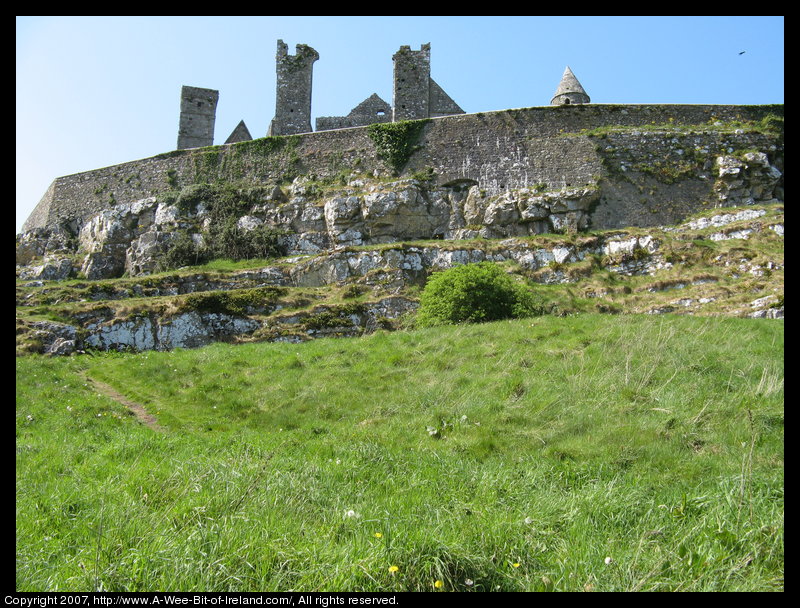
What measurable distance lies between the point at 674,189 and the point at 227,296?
62.8 ft

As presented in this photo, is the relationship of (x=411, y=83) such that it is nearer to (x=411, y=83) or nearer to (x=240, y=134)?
(x=411, y=83)

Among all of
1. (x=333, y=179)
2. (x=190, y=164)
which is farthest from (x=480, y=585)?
(x=190, y=164)

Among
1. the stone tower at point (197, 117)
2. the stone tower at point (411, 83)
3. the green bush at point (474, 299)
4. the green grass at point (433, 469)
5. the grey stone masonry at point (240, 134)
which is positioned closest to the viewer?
the green grass at point (433, 469)

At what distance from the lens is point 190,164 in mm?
30422

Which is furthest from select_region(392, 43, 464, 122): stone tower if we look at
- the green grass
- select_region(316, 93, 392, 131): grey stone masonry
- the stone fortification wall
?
the green grass

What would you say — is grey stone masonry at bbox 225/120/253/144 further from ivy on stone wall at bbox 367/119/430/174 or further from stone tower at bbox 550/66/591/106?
stone tower at bbox 550/66/591/106

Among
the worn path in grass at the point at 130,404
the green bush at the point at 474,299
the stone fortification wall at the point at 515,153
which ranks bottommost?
the worn path in grass at the point at 130,404

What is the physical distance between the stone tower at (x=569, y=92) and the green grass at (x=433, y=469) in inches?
956

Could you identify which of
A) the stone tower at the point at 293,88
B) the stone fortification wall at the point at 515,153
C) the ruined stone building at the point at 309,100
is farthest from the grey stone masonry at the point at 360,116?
the stone fortification wall at the point at 515,153

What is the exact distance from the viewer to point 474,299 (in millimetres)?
16922

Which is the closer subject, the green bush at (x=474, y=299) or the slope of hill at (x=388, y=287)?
the green bush at (x=474, y=299)

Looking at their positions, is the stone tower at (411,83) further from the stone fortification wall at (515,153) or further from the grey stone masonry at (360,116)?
the grey stone masonry at (360,116)

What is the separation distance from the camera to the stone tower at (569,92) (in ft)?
111

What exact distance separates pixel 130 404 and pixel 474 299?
9622 millimetres
